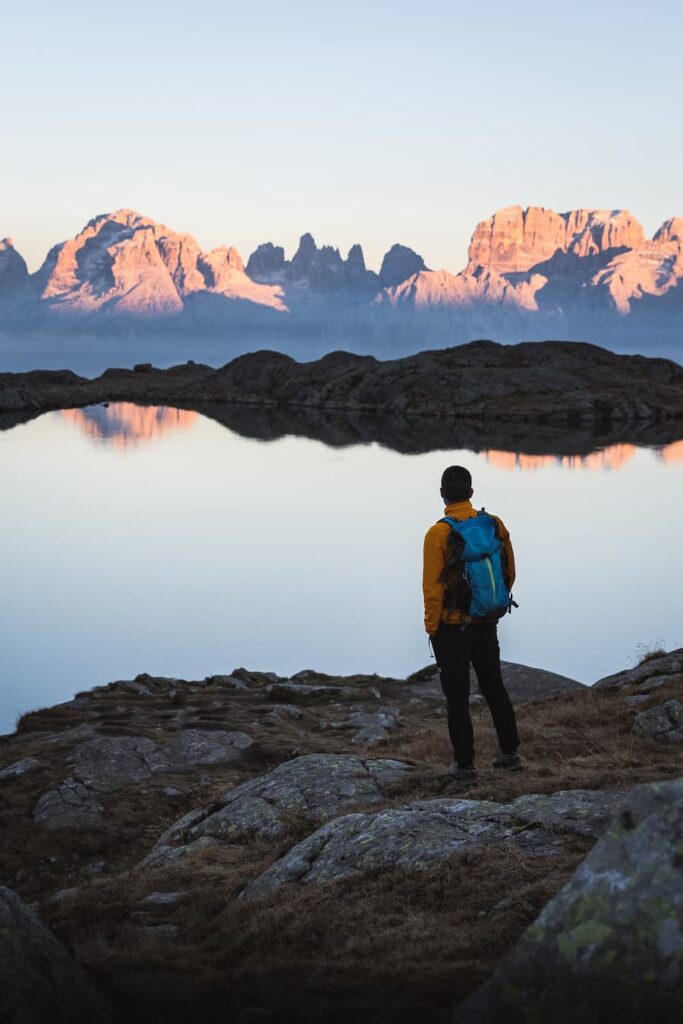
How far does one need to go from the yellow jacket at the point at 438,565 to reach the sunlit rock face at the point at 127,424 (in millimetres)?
117626

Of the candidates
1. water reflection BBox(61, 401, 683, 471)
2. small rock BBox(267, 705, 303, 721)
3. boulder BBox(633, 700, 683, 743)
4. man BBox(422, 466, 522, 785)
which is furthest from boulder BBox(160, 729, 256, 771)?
water reflection BBox(61, 401, 683, 471)

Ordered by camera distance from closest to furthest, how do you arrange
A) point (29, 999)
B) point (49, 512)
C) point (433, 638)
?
point (29, 999) < point (433, 638) < point (49, 512)

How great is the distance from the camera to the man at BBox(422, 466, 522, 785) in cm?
1348

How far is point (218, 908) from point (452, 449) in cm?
11841

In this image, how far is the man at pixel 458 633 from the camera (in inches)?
531

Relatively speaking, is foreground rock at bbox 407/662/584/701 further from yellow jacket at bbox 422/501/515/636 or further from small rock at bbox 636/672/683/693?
yellow jacket at bbox 422/501/515/636

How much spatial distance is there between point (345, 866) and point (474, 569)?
14.1 feet

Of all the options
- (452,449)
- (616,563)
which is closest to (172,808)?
(616,563)

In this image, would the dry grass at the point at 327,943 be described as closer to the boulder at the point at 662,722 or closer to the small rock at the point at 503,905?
the small rock at the point at 503,905

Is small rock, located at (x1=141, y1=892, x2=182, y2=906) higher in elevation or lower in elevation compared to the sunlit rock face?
lower

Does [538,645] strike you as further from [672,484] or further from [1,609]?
[672,484]

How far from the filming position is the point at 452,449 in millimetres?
128375

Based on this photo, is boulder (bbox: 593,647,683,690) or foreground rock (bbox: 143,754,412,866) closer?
foreground rock (bbox: 143,754,412,866)

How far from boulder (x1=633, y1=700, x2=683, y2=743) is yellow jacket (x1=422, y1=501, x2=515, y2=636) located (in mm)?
7059
